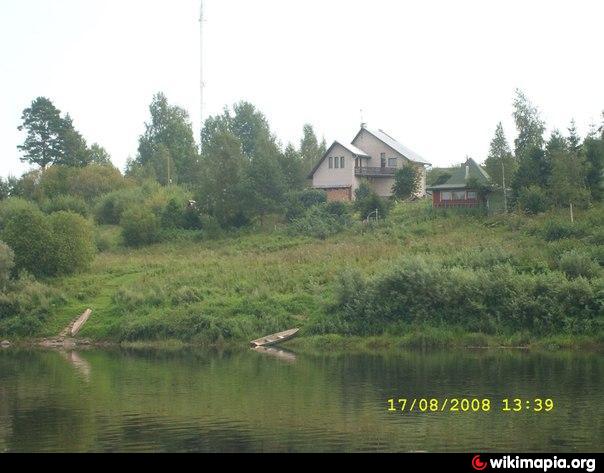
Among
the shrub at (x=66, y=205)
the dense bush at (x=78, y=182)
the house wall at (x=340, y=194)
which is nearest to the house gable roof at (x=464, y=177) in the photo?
the house wall at (x=340, y=194)

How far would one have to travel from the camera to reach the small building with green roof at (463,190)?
67125mm

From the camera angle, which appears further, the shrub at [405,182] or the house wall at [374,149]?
the house wall at [374,149]

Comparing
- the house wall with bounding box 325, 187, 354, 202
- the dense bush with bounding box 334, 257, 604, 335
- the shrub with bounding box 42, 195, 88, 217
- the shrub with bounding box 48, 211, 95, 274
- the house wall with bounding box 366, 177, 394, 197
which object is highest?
the house wall with bounding box 366, 177, 394, 197

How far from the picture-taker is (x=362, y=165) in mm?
82125

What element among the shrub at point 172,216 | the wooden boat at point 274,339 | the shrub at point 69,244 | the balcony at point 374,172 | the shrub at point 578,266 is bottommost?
the wooden boat at point 274,339

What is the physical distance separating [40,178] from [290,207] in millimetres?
32878

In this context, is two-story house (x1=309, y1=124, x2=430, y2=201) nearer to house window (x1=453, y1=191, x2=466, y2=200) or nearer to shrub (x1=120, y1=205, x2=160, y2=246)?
house window (x1=453, y1=191, x2=466, y2=200)

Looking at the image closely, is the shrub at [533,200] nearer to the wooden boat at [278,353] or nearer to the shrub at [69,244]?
the wooden boat at [278,353]

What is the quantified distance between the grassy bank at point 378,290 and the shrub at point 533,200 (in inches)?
58.3

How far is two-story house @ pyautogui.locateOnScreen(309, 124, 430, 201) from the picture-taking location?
264 feet

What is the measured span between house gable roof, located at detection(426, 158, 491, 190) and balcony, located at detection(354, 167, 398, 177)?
9.40 metres

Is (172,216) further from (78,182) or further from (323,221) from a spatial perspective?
Answer: (78,182)

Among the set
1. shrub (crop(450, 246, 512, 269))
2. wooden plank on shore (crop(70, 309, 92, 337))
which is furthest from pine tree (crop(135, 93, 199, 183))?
shrub (crop(450, 246, 512, 269))

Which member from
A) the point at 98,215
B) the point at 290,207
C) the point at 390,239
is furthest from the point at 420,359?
the point at 98,215
